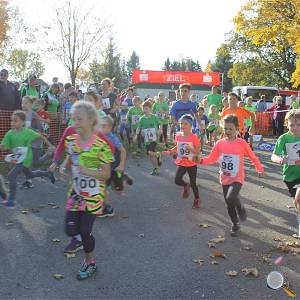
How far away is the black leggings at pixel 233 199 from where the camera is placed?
19.1 feet

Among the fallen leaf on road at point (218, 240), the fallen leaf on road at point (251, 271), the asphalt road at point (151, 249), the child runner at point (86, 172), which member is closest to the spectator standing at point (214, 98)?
the asphalt road at point (151, 249)

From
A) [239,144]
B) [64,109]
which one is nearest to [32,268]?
[239,144]

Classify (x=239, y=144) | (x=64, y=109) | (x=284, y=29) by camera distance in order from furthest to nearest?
(x=284, y=29), (x=64, y=109), (x=239, y=144)

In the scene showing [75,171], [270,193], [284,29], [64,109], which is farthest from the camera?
[284,29]

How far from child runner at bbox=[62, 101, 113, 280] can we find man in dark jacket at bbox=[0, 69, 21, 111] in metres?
6.94

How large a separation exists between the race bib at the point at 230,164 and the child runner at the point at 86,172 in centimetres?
214

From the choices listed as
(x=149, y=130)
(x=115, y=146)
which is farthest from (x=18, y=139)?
(x=149, y=130)

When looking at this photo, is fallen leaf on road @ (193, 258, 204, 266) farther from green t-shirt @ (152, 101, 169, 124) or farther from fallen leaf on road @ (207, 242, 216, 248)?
green t-shirt @ (152, 101, 169, 124)

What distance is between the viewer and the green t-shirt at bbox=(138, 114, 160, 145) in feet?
33.0

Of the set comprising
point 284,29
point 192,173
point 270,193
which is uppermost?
point 284,29

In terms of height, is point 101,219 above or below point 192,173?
below

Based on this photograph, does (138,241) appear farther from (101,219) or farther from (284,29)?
(284,29)

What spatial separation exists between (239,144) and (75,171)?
2.53 m

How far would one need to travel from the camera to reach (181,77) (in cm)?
4350
